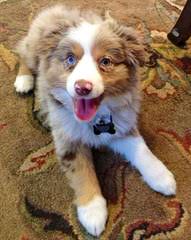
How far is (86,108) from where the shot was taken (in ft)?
4.15

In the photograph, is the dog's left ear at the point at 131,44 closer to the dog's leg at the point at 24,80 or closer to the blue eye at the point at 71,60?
the blue eye at the point at 71,60

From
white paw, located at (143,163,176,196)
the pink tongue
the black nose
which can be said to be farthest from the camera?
white paw, located at (143,163,176,196)

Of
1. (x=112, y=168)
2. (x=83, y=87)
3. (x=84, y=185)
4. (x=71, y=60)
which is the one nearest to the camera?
(x=83, y=87)

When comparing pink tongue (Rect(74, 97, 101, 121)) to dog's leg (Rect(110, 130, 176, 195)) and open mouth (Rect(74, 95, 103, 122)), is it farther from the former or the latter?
dog's leg (Rect(110, 130, 176, 195))

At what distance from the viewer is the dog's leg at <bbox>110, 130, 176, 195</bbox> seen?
4.58 feet

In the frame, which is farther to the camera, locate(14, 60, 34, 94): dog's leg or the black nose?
locate(14, 60, 34, 94): dog's leg

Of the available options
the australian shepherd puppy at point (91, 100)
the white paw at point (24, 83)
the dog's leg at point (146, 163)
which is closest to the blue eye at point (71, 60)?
the australian shepherd puppy at point (91, 100)

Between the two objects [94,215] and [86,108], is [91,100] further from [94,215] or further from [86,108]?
[94,215]

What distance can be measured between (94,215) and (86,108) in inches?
13.5

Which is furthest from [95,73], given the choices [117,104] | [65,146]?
[65,146]

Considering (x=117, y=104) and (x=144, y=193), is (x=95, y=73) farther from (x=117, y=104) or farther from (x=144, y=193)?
(x=144, y=193)

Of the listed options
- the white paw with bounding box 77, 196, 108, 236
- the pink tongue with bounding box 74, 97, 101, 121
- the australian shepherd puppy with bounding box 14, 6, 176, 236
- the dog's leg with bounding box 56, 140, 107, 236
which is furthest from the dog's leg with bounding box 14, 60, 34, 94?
the white paw with bounding box 77, 196, 108, 236

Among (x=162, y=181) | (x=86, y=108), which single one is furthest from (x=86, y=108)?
(x=162, y=181)

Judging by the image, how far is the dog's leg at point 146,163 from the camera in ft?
4.58
